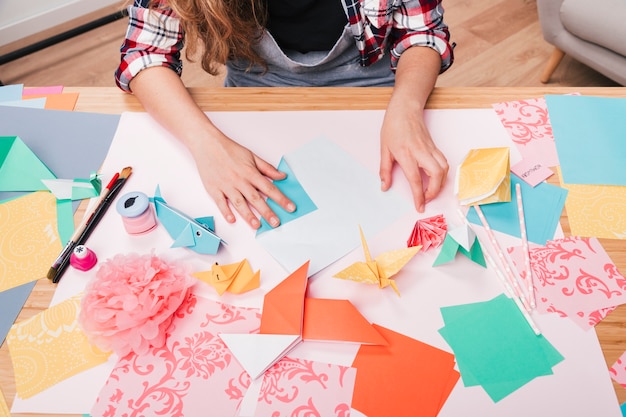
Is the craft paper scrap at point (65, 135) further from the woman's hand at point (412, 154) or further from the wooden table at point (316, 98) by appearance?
the woman's hand at point (412, 154)

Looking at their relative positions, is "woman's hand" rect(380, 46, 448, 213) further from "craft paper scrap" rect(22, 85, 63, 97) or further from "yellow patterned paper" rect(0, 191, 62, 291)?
"craft paper scrap" rect(22, 85, 63, 97)

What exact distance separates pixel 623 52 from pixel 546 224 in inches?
46.1

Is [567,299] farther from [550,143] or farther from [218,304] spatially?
[218,304]

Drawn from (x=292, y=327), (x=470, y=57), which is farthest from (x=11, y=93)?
(x=470, y=57)

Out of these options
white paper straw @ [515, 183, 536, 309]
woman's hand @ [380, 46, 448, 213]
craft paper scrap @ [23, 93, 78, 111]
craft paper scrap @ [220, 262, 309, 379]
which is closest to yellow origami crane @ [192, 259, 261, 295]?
craft paper scrap @ [220, 262, 309, 379]

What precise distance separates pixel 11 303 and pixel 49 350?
10cm

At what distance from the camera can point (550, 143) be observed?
31.5 inches

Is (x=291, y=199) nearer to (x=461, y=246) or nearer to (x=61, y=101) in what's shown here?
(x=461, y=246)

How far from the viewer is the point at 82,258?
0.67 m

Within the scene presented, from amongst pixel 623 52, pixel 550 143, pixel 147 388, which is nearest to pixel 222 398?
pixel 147 388

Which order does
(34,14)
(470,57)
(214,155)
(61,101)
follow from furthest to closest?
(34,14), (470,57), (61,101), (214,155)

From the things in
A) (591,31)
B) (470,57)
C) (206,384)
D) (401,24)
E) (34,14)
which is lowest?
(470,57)

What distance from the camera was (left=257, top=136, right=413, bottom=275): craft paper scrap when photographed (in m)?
0.69

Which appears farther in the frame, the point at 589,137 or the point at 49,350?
the point at 589,137
